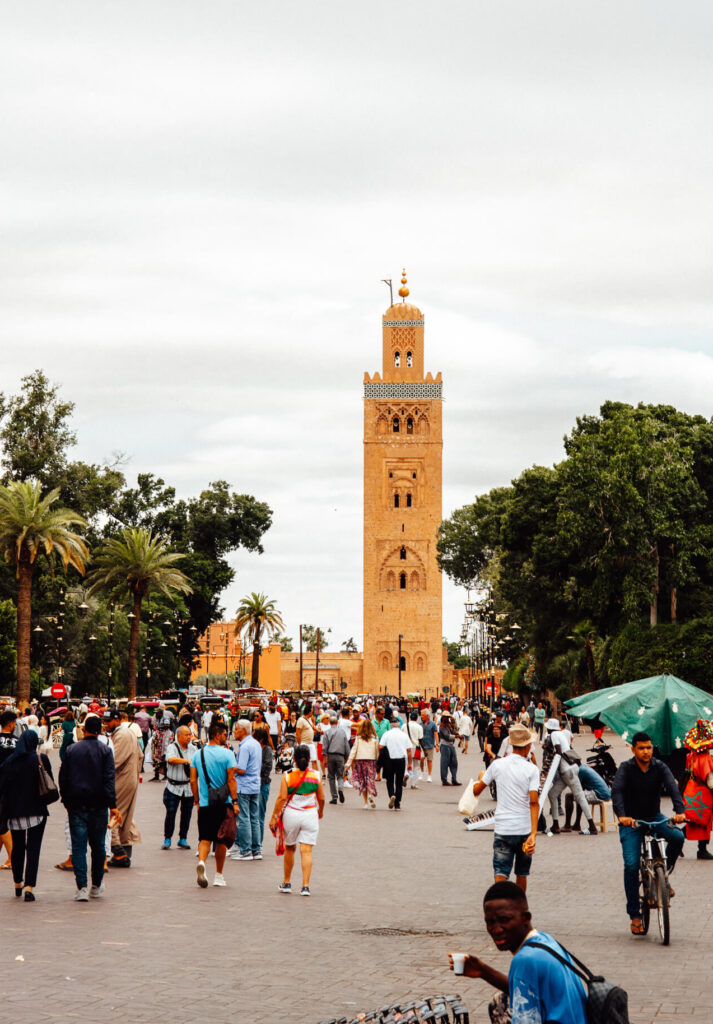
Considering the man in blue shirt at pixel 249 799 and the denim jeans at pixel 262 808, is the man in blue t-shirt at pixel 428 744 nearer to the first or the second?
the denim jeans at pixel 262 808

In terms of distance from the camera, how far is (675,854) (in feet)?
35.3

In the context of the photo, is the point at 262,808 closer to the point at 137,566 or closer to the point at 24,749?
the point at 24,749

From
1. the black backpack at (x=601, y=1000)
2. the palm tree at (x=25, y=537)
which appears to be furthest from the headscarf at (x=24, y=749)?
the palm tree at (x=25, y=537)

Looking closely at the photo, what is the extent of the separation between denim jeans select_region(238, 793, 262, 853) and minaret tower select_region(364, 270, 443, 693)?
315 ft

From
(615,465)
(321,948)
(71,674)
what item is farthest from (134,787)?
(71,674)

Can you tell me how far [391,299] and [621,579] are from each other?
78.4 meters

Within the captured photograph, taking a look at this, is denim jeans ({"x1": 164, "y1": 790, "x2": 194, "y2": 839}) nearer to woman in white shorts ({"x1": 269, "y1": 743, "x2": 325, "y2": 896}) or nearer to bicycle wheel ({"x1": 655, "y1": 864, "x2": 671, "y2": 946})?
woman in white shorts ({"x1": 269, "y1": 743, "x2": 325, "y2": 896})

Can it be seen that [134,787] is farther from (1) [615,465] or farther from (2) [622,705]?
(1) [615,465]

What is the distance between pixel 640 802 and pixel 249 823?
5.95m

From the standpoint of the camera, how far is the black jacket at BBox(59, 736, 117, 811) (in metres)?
11.9

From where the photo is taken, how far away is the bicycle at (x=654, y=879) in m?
9.94

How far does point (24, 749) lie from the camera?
11.9 m

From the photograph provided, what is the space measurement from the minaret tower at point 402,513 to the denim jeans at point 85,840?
328ft

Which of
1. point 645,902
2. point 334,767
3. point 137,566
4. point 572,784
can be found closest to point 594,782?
point 572,784
